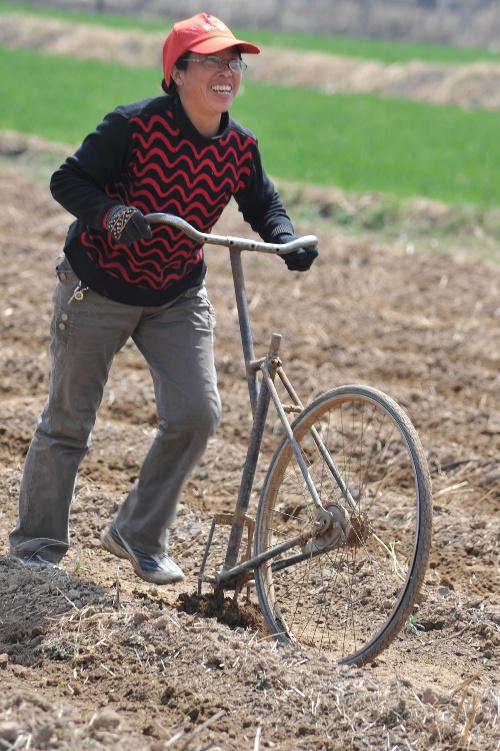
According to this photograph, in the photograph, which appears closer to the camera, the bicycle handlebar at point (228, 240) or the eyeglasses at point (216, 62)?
the bicycle handlebar at point (228, 240)

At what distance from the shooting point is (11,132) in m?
16.2

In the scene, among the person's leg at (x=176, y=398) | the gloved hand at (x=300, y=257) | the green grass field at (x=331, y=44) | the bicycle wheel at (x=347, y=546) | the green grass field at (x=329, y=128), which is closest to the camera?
the bicycle wheel at (x=347, y=546)

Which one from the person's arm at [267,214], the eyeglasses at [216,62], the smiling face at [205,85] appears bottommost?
the person's arm at [267,214]

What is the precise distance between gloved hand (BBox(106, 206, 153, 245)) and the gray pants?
48 centimetres

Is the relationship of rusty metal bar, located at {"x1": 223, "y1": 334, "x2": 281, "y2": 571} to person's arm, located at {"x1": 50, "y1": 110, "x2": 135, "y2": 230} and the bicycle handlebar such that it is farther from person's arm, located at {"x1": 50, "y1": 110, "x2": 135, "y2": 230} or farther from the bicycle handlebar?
person's arm, located at {"x1": 50, "y1": 110, "x2": 135, "y2": 230}

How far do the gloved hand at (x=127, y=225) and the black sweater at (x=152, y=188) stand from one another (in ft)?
0.20

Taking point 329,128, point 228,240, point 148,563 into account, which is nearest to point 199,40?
point 228,240

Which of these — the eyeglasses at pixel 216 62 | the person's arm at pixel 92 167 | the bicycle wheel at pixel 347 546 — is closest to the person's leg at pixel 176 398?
the bicycle wheel at pixel 347 546

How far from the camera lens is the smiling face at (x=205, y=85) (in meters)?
3.80

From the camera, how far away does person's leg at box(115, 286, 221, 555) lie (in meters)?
4.14

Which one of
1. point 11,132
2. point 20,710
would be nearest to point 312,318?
point 20,710

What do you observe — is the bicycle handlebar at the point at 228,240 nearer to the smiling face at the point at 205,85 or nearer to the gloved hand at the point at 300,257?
the gloved hand at the point at 300,257

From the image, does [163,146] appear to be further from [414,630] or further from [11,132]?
[11,132]

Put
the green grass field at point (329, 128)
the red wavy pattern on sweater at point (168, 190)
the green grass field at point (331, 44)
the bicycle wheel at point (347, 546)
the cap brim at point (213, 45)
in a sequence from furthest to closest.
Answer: the green grass field at point (331, 44), the green grass field at point (329, 128), the red wavy pattern on sweater at point (168, 190), the cap brim at point (213, 45), the bicycle wheel at point (347, 546)
